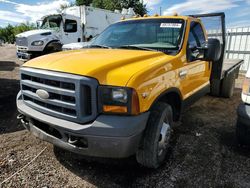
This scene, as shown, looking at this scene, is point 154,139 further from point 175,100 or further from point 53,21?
point 53,21

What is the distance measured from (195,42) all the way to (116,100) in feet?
7.57

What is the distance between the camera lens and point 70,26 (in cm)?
1325

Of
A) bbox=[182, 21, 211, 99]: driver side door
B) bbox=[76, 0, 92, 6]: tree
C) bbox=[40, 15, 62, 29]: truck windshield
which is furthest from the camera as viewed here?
bbox=[76, 0, 92, 6]: tree

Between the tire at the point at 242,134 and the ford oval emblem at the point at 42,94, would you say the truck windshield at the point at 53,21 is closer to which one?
the ford oval emblem at the point at 42,94

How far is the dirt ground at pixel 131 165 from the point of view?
2.63m

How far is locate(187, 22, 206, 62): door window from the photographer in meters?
3.45

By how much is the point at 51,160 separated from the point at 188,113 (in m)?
3.28

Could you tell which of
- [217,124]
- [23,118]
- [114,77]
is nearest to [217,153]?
[217,124]

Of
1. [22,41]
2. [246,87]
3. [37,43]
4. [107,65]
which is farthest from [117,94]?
[22,41]

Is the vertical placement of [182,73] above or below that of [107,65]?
below

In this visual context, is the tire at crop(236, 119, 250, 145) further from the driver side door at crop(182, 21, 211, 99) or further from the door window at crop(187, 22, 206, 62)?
the door window at crop(187, 22, 206, 62)

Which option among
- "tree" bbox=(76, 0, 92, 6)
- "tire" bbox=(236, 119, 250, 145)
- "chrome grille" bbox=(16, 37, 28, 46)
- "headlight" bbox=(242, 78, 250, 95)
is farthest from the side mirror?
"tree" bbox=(76, 0, 92, 6)

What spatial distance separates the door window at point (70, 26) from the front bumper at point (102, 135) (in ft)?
38.8

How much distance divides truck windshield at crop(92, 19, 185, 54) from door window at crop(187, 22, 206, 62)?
0.86 ft
